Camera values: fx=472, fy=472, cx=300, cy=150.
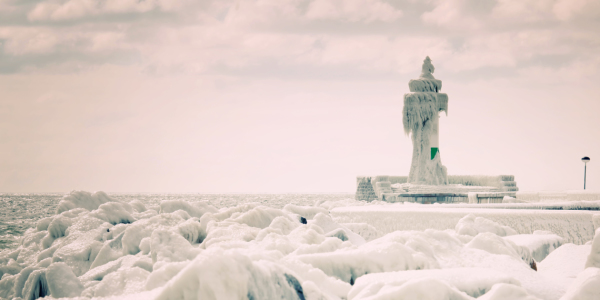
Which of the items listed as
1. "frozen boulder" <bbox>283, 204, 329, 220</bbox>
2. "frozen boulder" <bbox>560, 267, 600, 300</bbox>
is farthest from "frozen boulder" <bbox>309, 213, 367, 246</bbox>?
"frozen boulder" <bbox>560, 267, 600, 300</bbox>

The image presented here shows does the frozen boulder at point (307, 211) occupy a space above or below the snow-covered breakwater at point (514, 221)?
above

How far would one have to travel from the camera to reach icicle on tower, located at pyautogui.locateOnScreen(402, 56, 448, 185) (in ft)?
64.7

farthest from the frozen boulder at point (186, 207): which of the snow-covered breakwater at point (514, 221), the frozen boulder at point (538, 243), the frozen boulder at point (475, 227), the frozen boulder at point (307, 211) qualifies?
the frozen boulder at point (538, 243)

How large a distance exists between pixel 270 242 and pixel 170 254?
1.06 meters

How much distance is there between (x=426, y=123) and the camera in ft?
65.2

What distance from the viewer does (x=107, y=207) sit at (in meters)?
7.73

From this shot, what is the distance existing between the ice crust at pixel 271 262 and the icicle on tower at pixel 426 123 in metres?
12.3

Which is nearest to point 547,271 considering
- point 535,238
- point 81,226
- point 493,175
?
point 535,238

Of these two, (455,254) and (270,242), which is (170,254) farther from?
(455,254)

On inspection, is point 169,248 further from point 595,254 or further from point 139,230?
point 595,254

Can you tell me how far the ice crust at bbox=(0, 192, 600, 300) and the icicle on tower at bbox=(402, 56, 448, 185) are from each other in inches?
485

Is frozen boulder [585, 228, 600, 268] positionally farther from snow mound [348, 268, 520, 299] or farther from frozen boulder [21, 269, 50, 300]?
frozen boulder [21, 269, 50, 300]

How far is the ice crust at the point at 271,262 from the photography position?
9.94 ft

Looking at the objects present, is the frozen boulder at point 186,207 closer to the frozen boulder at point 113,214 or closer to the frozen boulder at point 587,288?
the frozen boulder at point 113,214
